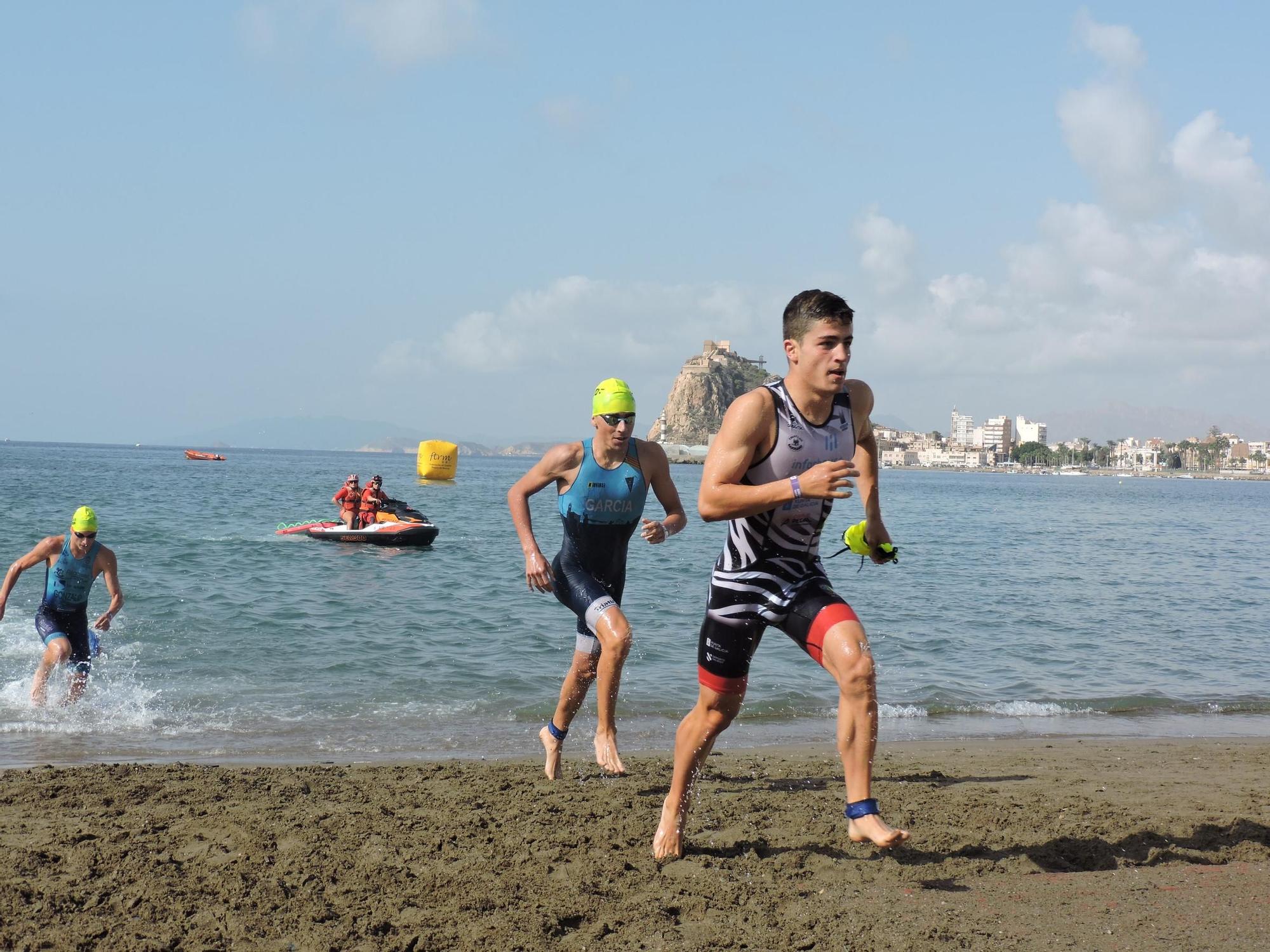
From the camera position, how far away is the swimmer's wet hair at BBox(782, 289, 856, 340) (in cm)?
431

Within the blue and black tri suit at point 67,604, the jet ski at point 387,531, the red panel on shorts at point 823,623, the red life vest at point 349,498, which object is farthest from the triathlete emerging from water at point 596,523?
the red life vest at point 349,498

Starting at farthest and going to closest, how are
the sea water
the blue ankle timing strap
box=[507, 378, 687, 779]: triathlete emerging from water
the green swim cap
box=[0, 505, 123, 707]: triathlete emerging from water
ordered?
box=[0, 505, 123, 707]: triathlete emerging from water → the sea water → box=[507, 378, 687, 779]: triathlete emerging from water → the green swim cap → the blue ankle timing strap

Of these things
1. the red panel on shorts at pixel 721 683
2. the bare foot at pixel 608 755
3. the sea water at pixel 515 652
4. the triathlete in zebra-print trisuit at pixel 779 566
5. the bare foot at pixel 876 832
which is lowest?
the sea water at pixel 515 652

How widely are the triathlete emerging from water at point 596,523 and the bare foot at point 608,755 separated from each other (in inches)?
0.9

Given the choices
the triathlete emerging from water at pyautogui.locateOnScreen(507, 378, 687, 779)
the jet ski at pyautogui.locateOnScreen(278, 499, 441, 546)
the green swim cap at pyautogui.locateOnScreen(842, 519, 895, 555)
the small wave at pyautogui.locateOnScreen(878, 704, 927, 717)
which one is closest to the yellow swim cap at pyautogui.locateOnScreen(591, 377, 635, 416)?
the triathlete emerging from water at pyautogui.locateOnScreen(507, 378, 687, 779)

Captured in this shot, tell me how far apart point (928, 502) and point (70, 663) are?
2513 inches

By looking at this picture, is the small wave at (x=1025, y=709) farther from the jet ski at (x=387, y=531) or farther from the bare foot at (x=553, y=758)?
the jet ski at (x=387, y=531)

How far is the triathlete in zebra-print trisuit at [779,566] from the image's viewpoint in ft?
14.1

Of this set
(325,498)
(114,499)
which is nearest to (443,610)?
(114,499)

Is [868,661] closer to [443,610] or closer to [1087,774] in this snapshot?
[1087,774]

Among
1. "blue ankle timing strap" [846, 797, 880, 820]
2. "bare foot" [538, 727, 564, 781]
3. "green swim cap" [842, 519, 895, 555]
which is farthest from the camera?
"bare foot" [538, 727, 564, 781]

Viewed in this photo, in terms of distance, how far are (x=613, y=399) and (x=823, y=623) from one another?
7.65 feet

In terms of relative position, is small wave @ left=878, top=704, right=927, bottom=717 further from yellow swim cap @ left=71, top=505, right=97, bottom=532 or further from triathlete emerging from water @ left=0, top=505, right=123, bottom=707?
yellow swim cap @ left=71, top=505, right=97, bottom=532

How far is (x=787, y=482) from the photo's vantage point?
4.04 metres
